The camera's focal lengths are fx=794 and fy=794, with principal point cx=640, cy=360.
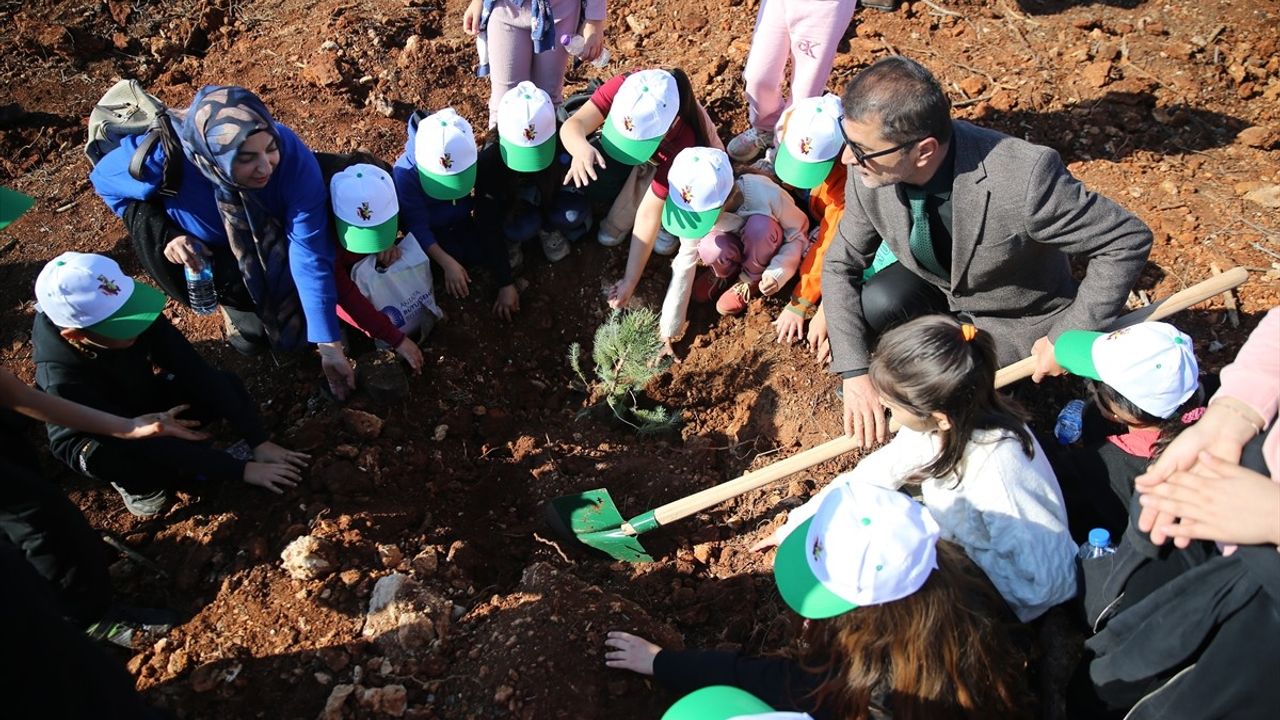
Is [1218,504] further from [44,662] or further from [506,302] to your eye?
[506,302]

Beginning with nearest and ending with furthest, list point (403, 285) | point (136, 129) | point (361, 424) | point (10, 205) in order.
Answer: point (10, 205), point (136, 129), point (361, 424), point (403, 285)

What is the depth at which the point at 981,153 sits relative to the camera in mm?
2721

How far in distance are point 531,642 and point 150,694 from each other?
3.92 feet

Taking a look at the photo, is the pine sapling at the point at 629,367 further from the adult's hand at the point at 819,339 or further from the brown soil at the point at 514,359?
the adult's hand at the point at 819,339

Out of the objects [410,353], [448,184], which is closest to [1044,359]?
[448,184]

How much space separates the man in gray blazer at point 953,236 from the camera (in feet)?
8.55

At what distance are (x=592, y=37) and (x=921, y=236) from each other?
2.02m

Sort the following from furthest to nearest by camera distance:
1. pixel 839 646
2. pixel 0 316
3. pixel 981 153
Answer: pixel 0 316 → pixel 981 153 → pixel 839 646

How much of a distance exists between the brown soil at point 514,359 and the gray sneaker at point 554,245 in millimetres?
103

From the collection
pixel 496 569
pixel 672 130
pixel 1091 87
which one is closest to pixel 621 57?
pixel 672 130

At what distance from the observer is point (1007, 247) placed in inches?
112

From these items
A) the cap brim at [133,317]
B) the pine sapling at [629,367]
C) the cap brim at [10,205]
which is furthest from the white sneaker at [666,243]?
the cap brim at [10,205]

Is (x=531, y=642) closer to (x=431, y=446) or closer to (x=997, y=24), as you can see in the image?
→ (x=431, y=446)

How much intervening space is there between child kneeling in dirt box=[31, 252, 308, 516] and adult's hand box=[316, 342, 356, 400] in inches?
13.2
